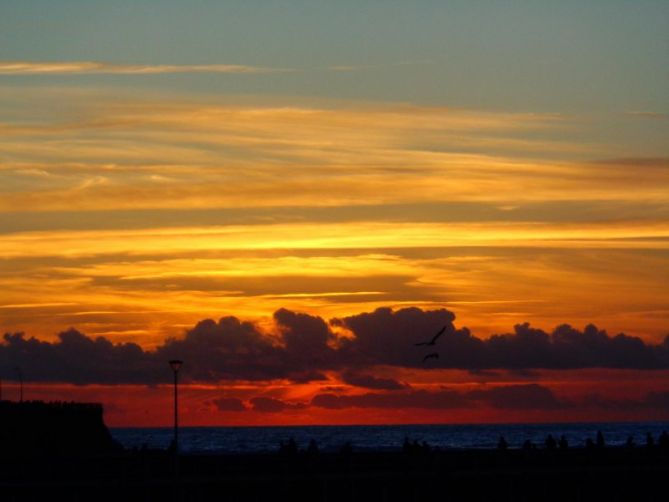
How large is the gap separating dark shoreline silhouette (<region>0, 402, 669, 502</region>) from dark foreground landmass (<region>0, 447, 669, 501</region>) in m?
0.04

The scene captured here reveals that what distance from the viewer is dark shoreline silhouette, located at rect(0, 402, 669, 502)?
4459cm

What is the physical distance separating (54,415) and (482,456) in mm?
32096

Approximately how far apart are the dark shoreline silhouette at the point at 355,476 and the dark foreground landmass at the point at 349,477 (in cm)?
4

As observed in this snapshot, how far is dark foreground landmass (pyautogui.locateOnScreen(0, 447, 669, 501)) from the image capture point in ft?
146

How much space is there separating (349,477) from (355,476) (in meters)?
0.23

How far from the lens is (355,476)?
140ft

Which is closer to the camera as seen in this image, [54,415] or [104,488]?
[104,488]

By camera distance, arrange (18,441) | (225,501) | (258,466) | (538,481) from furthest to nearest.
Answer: (18,441), (258,466), (538,481), (225,501)

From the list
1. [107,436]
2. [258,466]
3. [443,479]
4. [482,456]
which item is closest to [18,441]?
[107,436]

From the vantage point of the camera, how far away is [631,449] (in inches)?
2564

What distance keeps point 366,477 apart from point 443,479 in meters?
7.31

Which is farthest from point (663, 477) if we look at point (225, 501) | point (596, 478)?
point (225, 501)

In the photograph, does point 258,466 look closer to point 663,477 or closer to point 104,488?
point 104,488

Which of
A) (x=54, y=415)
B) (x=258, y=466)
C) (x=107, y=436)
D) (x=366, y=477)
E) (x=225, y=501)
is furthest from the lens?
(x=107, y=436)
